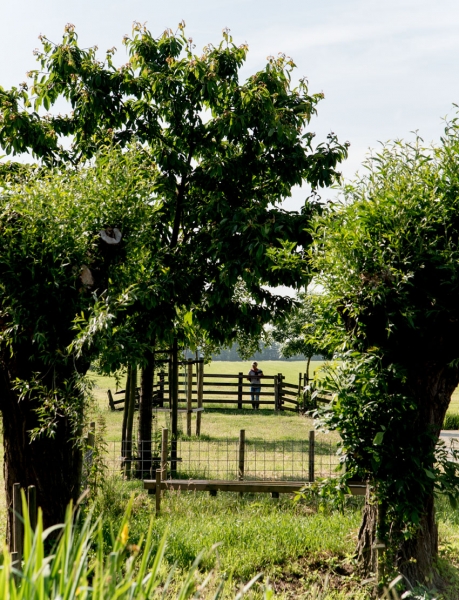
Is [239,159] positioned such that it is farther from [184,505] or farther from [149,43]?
[184,505]

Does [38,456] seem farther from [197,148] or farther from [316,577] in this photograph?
[197,148]

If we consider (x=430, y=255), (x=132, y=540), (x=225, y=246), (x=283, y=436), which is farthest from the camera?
(x=283, y=436)

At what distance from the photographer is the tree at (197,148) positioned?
429 inches

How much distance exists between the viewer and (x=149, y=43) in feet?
40.4

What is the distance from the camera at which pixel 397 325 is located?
6117 millimetres

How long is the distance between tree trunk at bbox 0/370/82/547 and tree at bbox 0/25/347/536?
11.7 feet

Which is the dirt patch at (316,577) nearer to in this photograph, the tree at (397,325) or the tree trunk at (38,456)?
the tree at (397,325)

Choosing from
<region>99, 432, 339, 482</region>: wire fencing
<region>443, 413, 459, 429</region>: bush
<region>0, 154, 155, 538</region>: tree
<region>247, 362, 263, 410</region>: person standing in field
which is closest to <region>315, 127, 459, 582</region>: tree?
<region>0, 154, 155, 538</region>: tree

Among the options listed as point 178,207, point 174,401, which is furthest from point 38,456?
point 178,207

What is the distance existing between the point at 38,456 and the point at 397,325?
13.6ft

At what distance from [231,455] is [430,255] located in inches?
397

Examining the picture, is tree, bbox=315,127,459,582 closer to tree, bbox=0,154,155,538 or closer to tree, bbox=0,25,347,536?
tree, bbox=0,154,155,538

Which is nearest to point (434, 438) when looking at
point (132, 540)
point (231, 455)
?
point (132, 540)

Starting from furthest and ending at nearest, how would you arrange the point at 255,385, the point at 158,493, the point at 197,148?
the point at 255,385, the point at 197,148, the point at 158,493
